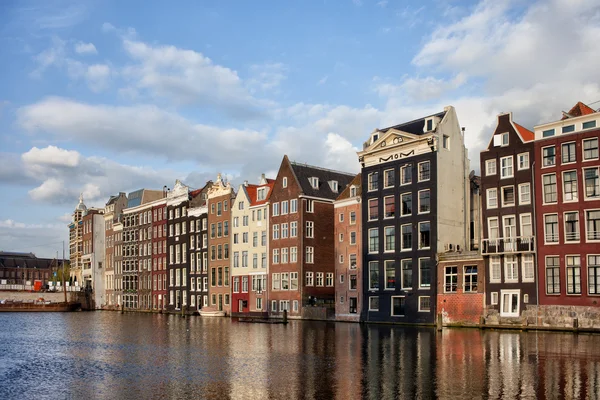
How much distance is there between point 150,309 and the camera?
399ft

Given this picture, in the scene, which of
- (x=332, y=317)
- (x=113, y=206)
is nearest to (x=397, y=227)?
(x=332, y=317)

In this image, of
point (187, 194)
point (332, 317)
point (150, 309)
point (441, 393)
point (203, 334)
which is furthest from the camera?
point (150, 309)

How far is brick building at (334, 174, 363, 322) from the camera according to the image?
79.2 m

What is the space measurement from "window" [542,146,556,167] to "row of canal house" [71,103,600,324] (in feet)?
0.46

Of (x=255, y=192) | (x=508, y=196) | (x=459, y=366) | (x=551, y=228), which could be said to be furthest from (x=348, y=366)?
(x=255, y=192)

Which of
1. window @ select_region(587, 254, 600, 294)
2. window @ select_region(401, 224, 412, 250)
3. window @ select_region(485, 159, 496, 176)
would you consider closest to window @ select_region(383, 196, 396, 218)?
window @ select_region(401, 224, 412, 250)

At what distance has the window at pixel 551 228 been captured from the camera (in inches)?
2372

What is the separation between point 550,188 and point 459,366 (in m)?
32.8

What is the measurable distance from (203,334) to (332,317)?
2636 centimetres

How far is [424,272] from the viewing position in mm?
70812

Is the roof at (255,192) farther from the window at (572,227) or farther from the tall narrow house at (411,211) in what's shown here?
the window at (572,227)

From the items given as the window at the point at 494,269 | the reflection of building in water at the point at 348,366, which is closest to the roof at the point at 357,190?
the window at the point at 494,269

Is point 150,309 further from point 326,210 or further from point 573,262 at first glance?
point 573,262

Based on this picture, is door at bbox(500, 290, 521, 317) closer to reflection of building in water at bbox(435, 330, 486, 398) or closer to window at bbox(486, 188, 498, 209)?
window at bbox(486, 188, 498, 209)
